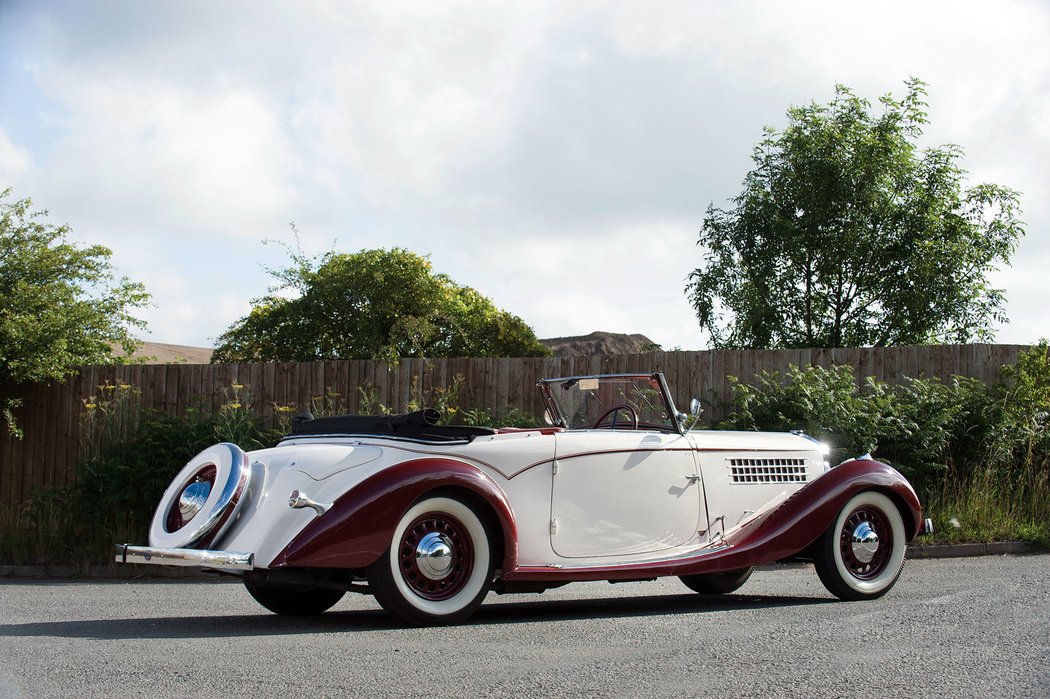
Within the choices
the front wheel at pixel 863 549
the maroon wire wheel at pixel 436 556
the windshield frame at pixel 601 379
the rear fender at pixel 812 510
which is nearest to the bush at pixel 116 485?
the windshield frame at pixel 601 379

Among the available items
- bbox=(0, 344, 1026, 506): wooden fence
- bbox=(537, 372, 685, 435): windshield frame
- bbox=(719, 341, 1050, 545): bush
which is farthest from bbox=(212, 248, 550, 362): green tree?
bbox=(537, 372, 685, 435): windshield frame

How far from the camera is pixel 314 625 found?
675 cm

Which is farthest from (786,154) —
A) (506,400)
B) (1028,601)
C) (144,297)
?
(1028,601)

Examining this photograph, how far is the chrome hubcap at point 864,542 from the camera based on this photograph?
25.8 feet

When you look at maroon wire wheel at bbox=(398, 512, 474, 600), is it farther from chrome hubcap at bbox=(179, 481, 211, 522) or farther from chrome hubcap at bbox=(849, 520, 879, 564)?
chrome hubcap at bbox=(849, 520, 879, 564)

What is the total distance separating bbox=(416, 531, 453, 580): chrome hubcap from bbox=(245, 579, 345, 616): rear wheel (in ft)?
3.95

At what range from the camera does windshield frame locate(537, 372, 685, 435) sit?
26.1 feet

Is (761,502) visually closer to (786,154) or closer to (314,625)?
(314,625)

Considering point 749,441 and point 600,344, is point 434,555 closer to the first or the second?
point 749,441

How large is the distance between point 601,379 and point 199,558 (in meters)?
3.32

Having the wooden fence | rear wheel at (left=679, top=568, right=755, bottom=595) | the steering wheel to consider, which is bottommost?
rear wheel at (left=679, top=568, right=755, bottom=595)

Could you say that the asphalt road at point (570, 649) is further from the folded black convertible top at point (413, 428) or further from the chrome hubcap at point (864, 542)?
the folded black convertible top at point (413, 428)

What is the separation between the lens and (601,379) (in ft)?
27.6

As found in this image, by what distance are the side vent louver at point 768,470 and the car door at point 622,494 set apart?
1.48ft
